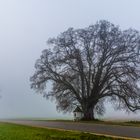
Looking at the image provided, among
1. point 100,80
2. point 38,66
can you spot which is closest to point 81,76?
point 100,80

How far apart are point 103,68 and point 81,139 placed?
34373mm

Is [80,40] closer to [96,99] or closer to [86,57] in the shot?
[86,57]

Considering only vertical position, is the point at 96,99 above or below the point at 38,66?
below

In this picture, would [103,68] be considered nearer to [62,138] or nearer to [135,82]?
[135,82]

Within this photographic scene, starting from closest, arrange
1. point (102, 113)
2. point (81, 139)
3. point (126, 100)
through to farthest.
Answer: point (81, 139), point (126, 100), point (102, 113)

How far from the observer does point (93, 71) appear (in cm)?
5350

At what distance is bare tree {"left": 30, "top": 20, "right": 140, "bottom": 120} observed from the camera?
5138 cm

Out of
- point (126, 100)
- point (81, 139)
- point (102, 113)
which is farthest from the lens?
point (102, 113)

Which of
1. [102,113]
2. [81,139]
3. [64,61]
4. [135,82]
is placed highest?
[64,61]

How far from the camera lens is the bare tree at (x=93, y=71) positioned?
5138cm

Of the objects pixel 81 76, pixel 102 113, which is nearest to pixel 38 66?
pixel 81 76

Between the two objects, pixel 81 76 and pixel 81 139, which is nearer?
pixel 81 139

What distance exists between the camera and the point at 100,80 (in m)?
53.3

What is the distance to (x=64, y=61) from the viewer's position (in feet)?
175
